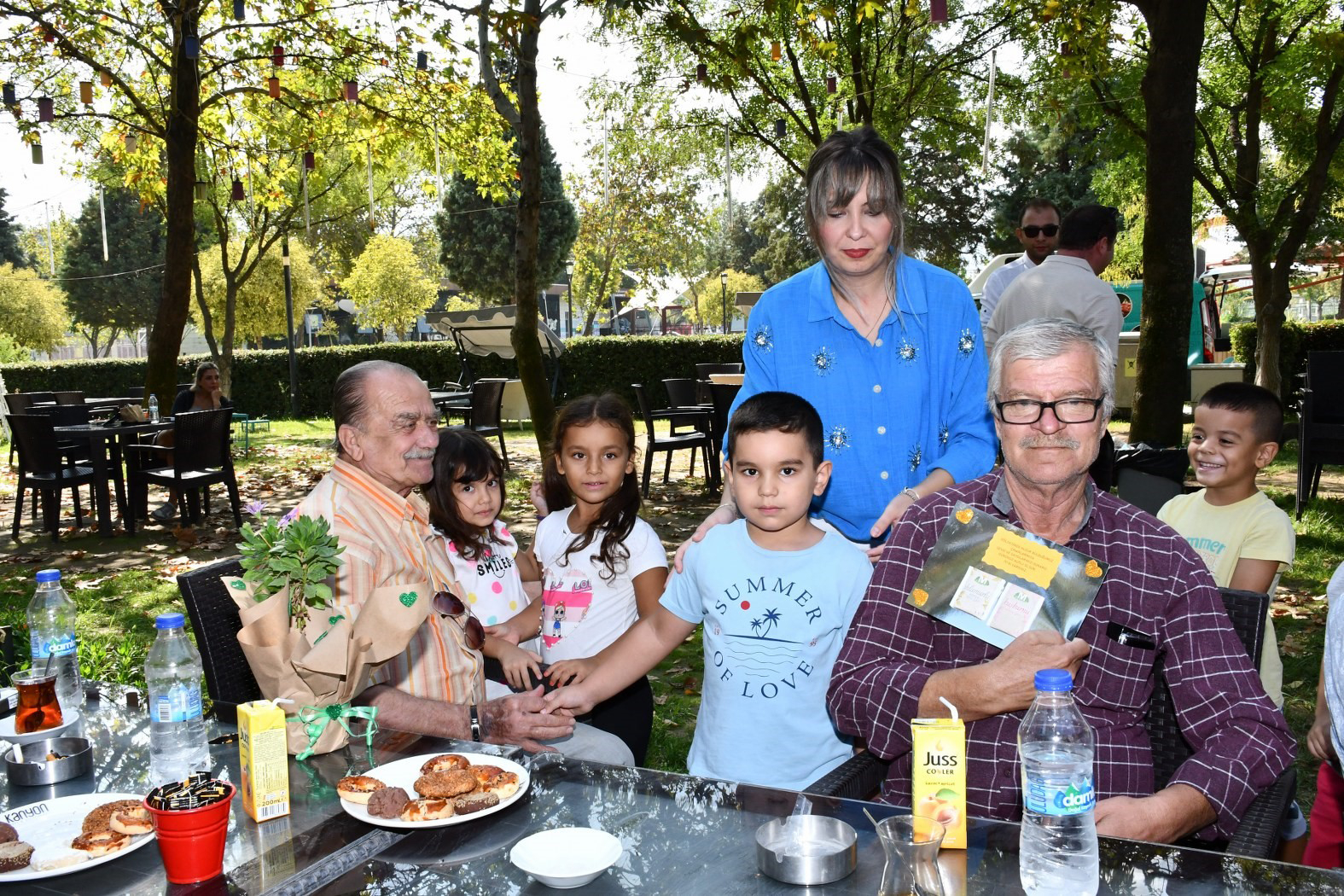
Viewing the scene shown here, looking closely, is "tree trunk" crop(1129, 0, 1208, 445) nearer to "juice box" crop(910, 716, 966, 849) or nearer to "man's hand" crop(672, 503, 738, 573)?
"man's hand" crop(672, 503, 738, 573)

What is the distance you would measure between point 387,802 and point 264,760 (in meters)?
0.24

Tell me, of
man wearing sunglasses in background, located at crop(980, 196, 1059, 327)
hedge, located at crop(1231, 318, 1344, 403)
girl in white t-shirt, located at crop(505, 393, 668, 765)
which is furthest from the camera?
hedge, located at crop(1231, 318, 1344, 403)

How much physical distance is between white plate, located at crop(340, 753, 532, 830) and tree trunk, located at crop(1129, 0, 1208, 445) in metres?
7.28

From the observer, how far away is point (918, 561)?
2400 millimetres

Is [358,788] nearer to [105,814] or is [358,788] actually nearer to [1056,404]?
[105,814]

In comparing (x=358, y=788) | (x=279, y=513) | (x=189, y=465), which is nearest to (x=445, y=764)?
(x=358, y=788)

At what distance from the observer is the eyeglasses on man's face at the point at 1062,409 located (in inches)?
89.2

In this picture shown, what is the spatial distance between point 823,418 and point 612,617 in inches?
40.4

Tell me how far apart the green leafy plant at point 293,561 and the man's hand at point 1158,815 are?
5.16ft

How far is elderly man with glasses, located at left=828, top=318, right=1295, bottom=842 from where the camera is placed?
211 centimetres

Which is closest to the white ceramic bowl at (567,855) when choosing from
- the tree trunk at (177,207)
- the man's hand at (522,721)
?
the man's hand at (522,721)

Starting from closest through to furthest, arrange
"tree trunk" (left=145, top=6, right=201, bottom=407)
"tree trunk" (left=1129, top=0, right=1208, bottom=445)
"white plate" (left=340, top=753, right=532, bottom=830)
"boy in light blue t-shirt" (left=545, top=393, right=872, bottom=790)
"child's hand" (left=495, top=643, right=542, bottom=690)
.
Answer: "white plate" (left=340, top=753, right=532, bottom=830), "boy in light blue t-shirt" (left=545, top=393, right=872, bottom=790), "child's hand" (left=495, top=643, right=542, bottom=690), "tree trunk" (left=1129, top=0, right=1208, bottom=445), "tree trunk" (left=145, top=6, right=201, bottom=407)

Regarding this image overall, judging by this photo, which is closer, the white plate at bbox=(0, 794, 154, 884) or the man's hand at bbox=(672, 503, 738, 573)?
the white plate at bbox=(0, 794, 154, 884)

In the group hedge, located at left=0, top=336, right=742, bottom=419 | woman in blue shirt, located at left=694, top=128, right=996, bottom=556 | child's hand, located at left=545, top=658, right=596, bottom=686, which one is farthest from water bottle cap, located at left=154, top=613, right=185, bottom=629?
hedge, located at left=0, top=336, right=742, bottom=419
